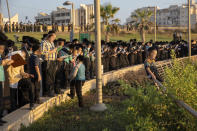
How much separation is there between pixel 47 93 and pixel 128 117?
4.44 m

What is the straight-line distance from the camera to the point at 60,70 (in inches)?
345

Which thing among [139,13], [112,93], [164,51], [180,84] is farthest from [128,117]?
[139,13]

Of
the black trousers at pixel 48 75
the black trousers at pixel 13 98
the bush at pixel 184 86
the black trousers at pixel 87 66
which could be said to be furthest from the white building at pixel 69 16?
the bush at pixel 184 86

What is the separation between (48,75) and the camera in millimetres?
7840

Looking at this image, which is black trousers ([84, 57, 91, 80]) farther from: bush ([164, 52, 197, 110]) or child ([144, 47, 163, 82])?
bush ([164, 52, 197, 110])

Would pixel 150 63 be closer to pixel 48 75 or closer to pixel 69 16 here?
pixel 48 75

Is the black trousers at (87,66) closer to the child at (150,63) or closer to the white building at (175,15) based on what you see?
the child at (150,63)

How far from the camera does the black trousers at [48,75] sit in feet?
25.3

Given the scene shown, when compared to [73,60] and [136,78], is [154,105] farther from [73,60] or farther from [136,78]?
[136,78]

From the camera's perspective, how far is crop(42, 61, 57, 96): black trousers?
772cm

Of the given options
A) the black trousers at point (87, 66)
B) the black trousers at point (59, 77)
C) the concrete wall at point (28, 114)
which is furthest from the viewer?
the black trousers at point (87, 66)

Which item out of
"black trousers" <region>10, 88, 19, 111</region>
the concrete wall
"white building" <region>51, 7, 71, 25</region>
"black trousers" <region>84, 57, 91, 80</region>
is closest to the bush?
the concrete wall

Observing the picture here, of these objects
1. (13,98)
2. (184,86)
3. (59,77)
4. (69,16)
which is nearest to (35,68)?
(13,98)

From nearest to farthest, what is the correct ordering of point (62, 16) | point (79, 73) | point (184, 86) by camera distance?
1. point (184, 86)
2. point (79, 73)
3. point (62, 16)
